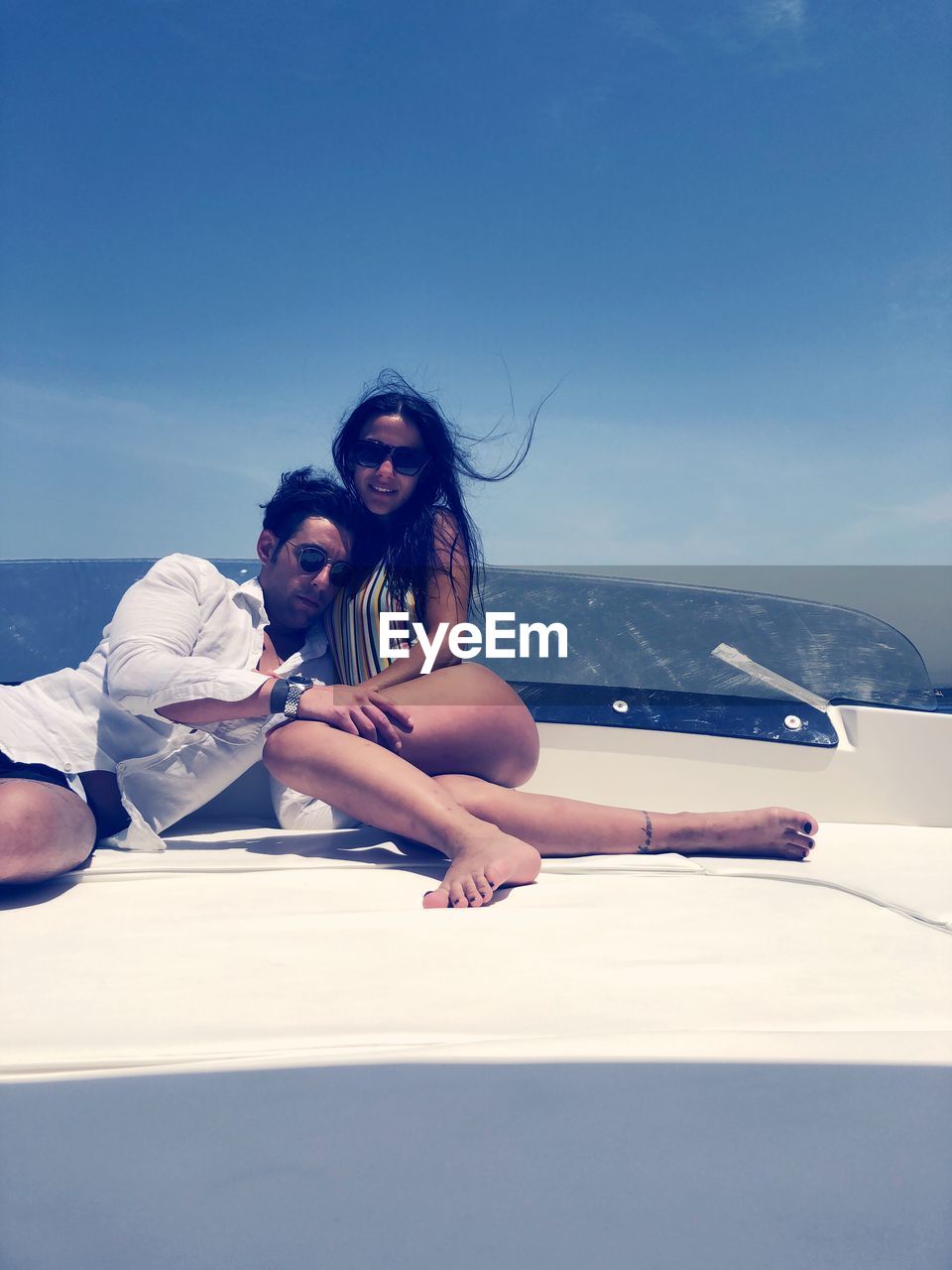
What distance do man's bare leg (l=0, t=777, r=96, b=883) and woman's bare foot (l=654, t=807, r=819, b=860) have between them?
0.90 meters

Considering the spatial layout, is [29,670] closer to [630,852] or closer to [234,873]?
[234,873]

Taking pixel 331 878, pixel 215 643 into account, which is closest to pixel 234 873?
pixel 331 878

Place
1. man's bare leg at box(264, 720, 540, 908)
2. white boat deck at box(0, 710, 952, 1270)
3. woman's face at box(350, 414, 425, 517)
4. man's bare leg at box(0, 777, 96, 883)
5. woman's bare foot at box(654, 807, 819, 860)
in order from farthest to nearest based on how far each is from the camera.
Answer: woman's face at box(350, 414, 425, 517)
woman's bare foot at box(654, 807, 819, 860)
man's bare leg at box(264, 720, 540, 908)
man's bare leg at box(0, 777, 96, 883)
white boat deck at box(0, 710, 952, 1270)

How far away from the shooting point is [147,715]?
1.62 metres

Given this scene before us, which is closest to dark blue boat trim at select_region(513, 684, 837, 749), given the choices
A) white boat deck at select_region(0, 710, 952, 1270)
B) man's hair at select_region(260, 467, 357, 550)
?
man's hair at select_region(260, 467, 357, 550)

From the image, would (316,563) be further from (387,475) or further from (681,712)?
(681,712)

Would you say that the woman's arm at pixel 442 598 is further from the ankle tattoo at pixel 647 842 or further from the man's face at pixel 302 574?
the ankle tattoo at pixel 647 842

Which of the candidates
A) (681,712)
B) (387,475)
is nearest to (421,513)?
(387,475)

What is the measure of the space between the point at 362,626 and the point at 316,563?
142mm

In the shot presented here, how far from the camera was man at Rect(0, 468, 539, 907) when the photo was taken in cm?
146

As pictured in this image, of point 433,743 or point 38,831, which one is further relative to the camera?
point 433,743

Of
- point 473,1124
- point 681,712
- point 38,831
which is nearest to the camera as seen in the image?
point 473,1124

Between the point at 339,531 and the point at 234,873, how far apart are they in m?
0.64

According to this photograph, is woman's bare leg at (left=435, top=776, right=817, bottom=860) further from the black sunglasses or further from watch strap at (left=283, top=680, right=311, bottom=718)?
the black sunglasses
